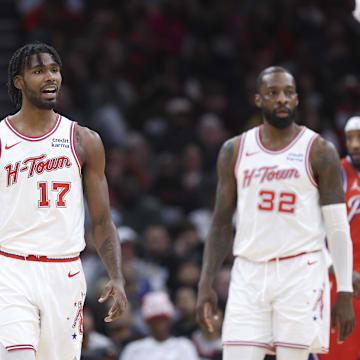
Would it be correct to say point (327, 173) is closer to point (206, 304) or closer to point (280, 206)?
point (280, 206)

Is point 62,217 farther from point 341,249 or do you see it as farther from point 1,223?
point 341,249

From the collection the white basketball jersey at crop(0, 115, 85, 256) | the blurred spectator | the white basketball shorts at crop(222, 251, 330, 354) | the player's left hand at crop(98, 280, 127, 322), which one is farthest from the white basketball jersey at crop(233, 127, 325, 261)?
the blurred spectator

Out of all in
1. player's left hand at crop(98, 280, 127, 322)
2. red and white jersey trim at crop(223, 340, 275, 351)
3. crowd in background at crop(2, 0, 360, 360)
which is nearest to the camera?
player's left hand at crop(98, 280, 127, 322)

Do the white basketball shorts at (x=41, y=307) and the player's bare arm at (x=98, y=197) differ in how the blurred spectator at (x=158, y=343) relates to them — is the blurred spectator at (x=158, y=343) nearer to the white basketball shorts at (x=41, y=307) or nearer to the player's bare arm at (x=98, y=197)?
the player's bare arm at (x=98, y=197)

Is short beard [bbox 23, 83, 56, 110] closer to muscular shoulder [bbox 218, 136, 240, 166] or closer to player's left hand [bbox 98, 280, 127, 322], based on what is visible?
player's left hand [bbox 98, 280, 127, 322]

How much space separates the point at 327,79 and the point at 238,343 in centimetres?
790

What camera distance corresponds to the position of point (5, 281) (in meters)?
5.23

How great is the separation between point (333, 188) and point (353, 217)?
29.6 inches

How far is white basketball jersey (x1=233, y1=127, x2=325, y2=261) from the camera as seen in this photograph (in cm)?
618

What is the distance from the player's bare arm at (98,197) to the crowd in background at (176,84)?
4423 millimetres

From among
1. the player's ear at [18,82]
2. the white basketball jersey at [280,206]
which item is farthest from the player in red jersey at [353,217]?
the player's ear at [18,82]

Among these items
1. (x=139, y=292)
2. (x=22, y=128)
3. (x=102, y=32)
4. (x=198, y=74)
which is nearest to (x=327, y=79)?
(x=198, y=74)

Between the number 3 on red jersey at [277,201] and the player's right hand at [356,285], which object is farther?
the player's right hand at [356,285]

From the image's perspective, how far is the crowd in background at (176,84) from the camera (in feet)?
36.9
